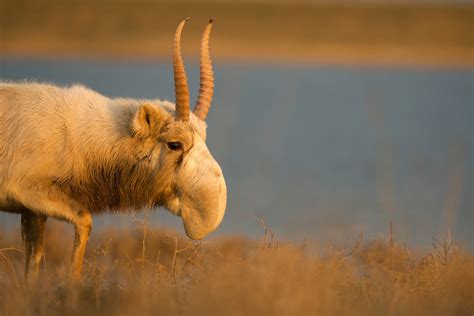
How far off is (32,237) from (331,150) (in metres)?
11.6

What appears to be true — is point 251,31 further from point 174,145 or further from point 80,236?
point 80,236

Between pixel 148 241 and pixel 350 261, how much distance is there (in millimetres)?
3460

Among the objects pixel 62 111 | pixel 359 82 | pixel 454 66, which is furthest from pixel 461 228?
pixel 454 66

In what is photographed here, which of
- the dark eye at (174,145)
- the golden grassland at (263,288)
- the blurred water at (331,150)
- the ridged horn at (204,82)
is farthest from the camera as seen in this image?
the blurred water at (331,150)

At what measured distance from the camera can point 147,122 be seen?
716cm

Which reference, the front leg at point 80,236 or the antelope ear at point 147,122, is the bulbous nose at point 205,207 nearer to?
the antelope ear at point 147,122

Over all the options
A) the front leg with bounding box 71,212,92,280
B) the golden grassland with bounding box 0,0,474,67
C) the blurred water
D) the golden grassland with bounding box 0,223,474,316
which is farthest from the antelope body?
the golden grassland with bounding box 0,0,474,67

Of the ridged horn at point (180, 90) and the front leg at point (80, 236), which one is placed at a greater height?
the ridged horn at point (180, 90)

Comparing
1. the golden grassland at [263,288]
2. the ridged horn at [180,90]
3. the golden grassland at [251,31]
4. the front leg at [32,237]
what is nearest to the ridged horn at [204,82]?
the ridged horn at [180,90]

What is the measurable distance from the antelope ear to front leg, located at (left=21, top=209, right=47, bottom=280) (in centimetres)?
104

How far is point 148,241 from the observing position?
10.2 meters

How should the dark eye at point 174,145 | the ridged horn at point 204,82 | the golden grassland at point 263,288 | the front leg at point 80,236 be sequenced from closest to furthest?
1. the golden grassland at point 263,288
2. the front leg at point 80,236
3. the dark eye at point 174,145
4. the ridged horn at point 204,82

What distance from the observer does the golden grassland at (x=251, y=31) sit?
1688 inches

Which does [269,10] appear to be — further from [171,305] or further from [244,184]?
[171,305]
